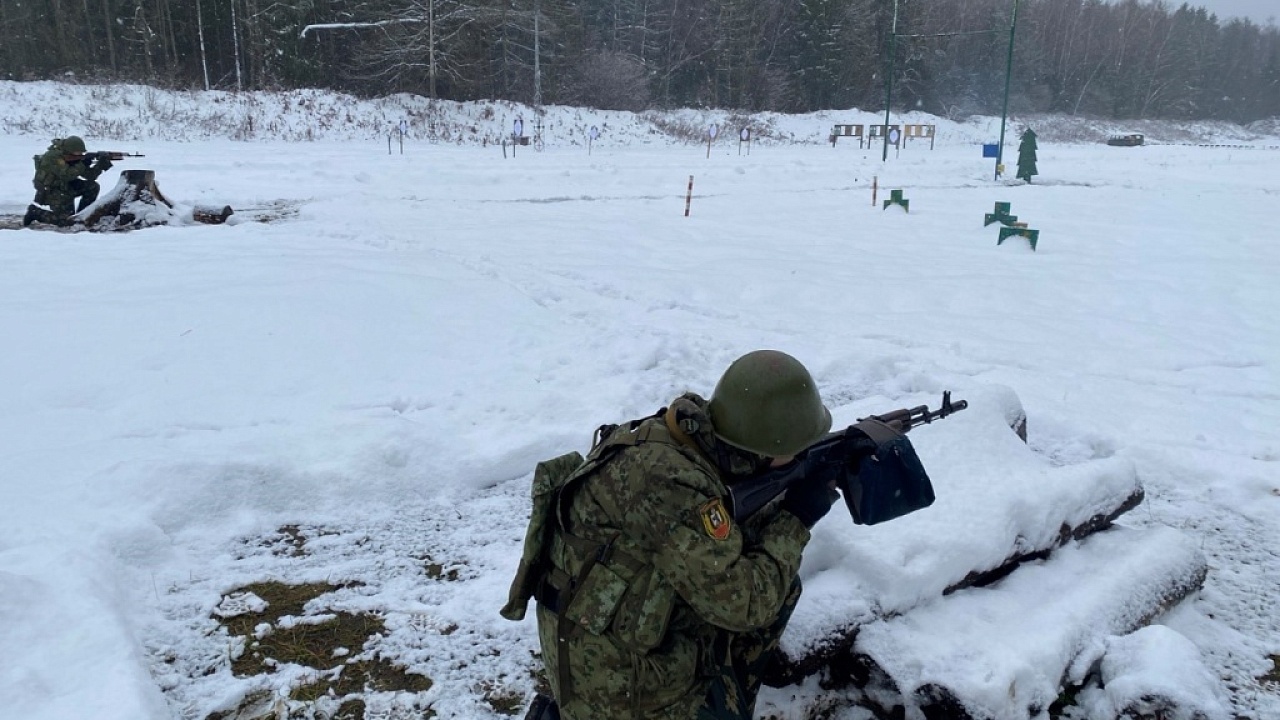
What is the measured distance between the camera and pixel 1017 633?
3117 mm

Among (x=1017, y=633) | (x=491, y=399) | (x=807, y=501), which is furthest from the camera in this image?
A: (x=491, y=399)

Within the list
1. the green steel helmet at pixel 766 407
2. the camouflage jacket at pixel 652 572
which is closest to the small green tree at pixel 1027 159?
the green steel helmet at pixel 766 407

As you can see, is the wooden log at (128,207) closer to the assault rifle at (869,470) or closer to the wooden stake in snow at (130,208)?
the wooden stake in snow at (130,208)

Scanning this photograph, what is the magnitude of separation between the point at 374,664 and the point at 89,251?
7.88 meters

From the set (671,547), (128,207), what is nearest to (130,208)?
(128,207)

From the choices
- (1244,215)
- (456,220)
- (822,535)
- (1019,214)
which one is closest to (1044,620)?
(822,535)

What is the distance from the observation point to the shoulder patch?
7.10ft

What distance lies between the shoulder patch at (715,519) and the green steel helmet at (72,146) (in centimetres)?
1261

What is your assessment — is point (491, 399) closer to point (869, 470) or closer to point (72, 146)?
point (869, 470)

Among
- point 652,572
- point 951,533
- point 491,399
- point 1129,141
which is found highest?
point 1129,141

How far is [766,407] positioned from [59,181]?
12.6 m

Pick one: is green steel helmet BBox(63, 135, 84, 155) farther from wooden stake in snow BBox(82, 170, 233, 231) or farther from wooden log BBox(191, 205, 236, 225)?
wooden log BBox(191, 205, 236, 225)

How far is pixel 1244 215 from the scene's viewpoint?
1612 cm

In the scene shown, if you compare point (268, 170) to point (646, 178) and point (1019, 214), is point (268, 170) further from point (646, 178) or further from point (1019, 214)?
point (1019, 214)
